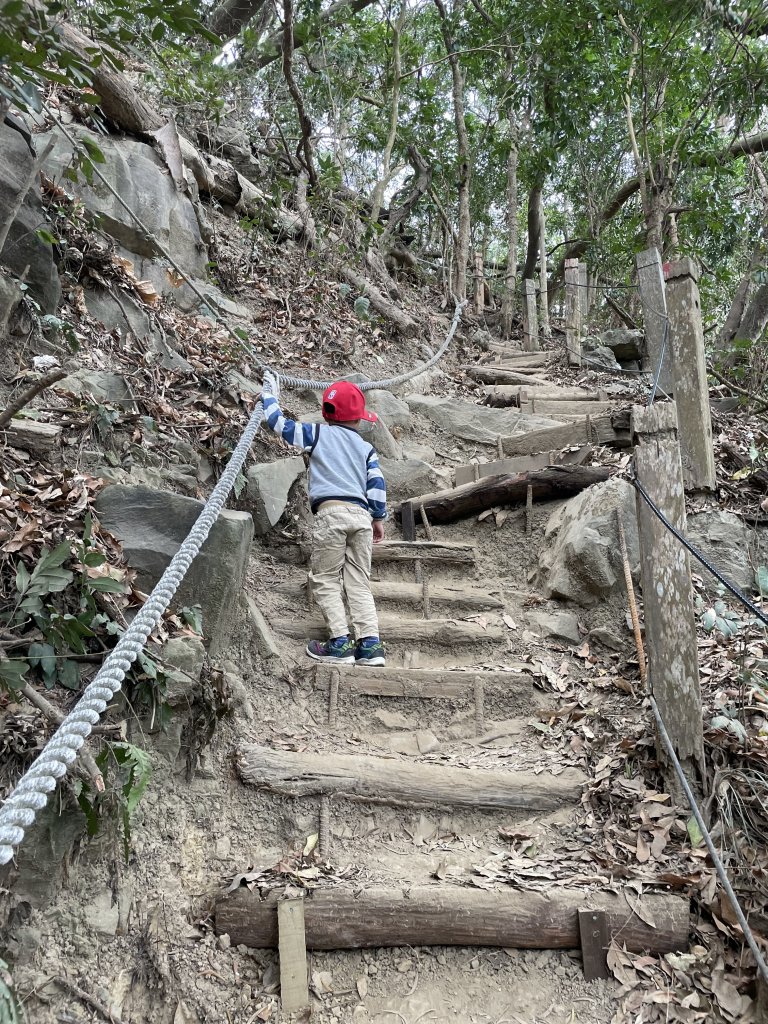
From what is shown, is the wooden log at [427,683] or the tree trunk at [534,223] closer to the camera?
the wooden log at [427,683]

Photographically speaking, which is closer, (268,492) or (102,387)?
(102,387)

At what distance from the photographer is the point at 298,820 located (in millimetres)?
3055

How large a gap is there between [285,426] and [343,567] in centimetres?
91

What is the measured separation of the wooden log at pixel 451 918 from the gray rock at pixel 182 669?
732 millimetres

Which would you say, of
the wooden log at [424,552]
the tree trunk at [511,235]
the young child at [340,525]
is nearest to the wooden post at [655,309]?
the wooden log at [424,552]

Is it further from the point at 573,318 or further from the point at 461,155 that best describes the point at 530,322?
the point at 461,155

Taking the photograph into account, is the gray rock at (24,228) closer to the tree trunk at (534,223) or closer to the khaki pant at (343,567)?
the khaki pant at (343,567)

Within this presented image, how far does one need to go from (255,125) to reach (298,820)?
10213 millimetres

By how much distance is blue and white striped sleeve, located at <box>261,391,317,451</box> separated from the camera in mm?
4273

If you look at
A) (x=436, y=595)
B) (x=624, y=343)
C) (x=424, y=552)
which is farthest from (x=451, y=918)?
(x=624, y=343)

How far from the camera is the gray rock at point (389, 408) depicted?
284 inches

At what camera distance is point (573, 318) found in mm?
10531

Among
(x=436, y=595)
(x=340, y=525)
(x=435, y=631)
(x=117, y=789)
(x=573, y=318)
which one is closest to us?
(x=117, y=789)

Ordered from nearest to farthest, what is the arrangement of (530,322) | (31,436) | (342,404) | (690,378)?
(31,436) < (342,404) < (690,378) < (530,322)
